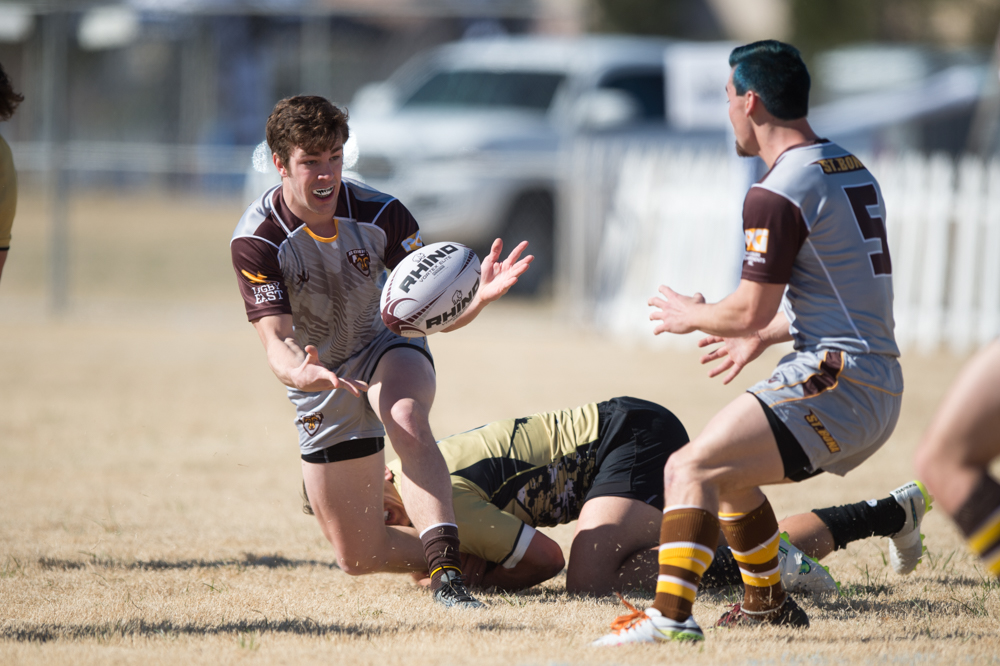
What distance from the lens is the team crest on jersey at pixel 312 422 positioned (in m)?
4.43

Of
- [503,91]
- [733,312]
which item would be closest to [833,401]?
[733,312]

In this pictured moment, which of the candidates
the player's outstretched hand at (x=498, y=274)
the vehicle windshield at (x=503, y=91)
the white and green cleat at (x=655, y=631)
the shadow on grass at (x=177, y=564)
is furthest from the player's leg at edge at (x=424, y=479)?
the vehicle windshield at (x=503, y=91)

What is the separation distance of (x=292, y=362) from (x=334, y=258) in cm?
66

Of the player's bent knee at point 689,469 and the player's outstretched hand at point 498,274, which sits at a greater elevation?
the player's outstretched hand at point 498,274

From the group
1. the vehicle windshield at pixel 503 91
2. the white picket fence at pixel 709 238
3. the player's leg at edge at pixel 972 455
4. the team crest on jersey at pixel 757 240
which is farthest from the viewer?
the vehicle windshield at pixel 503 91

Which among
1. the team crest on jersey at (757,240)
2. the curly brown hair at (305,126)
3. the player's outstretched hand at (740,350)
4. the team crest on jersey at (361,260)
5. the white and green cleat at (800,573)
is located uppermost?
the curly brown hair at (305,126)

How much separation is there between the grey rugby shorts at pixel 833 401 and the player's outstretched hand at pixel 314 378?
1.44 metres

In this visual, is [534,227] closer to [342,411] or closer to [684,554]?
[342,411]

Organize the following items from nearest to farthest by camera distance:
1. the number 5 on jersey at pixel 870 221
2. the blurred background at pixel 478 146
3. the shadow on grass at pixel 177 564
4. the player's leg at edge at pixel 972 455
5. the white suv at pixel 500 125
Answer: the player's leg at edge at pixel 972 455, the number 5 on jersey at pixel 870 221, the shadow on grass at pixel 177 564, the blurred background at pixel 478 146, the white suv at pixel 500 125

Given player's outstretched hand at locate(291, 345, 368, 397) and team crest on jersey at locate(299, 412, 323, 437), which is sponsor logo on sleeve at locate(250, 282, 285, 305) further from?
team crest on jersey at locate(299, 412, 323, 437)

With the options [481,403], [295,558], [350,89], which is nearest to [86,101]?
[350,89]

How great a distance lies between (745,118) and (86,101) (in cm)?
1926

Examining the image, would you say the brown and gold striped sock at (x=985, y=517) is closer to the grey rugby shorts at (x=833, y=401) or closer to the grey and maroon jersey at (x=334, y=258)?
the grey rugby shorts at (x=833, y=401)

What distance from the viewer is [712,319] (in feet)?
10.9
